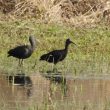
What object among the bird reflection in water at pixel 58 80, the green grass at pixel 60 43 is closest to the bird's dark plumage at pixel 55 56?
the green grass at pixel 60 43

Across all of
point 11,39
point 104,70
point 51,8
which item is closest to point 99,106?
point 104,70

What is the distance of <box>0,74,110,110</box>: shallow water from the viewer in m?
11.3

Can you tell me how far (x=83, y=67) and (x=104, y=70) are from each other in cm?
58

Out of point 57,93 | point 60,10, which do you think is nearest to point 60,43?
point 60,10

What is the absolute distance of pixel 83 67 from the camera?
52.5 ft

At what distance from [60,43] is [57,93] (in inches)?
280

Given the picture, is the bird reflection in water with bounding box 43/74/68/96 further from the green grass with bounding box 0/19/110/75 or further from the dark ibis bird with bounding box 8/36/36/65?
the dark ibis bird with bounding box 8/36/36/65

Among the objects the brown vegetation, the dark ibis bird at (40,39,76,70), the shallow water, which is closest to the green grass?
the dark ibis bird at (40,39,76,70)

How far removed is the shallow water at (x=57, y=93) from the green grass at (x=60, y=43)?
132 centimetres

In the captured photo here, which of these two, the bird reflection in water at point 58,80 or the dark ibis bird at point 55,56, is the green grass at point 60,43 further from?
the bird reflection in water at point 58,80

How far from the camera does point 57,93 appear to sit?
41.2 ft

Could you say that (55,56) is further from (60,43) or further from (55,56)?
(60,43)

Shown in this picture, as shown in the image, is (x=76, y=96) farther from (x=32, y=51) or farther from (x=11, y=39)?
(x=11, y=39)

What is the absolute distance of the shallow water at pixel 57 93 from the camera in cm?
1130
